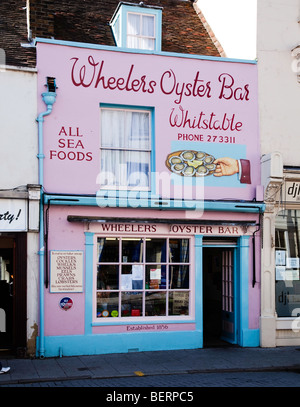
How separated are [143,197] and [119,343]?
320 centimetres

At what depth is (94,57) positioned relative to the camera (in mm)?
12242

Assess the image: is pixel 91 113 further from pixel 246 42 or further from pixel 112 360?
pixel 112 360

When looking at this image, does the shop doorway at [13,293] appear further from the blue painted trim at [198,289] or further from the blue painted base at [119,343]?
the blue painted trim at [198,289]

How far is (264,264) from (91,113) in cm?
530

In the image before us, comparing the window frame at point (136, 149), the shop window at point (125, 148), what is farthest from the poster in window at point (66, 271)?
the shop window at point (125, 148)

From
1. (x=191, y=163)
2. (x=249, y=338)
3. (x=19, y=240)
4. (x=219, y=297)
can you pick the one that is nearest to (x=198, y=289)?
(x=249, y=338)

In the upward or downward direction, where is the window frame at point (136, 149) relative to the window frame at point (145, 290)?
upward

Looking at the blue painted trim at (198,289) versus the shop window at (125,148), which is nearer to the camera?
the shop window at (125,148)

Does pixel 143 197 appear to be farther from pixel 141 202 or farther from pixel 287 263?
pixel 287 263

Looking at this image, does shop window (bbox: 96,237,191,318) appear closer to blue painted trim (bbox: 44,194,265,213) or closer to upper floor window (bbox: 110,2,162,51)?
blue painted trim (bbox: 44,194,265,213)

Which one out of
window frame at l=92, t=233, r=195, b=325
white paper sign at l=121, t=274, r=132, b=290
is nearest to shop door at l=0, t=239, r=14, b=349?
window frame at l=92, t=233, r=195, b=325

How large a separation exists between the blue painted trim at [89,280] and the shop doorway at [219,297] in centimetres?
298

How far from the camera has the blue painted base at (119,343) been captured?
1141cm
